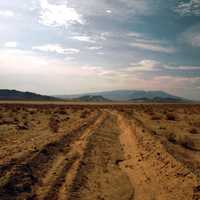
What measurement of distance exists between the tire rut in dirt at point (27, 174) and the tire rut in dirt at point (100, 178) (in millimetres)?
1084

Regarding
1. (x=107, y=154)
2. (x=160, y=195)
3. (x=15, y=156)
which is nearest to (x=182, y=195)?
(x=160, y=195)

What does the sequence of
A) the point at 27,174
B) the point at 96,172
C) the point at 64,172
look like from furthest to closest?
the point at 96,172 < the point at 64,172 < the point at 27,174

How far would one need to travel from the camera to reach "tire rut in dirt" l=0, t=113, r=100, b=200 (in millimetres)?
7006

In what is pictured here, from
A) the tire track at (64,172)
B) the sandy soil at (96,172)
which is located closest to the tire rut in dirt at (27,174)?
the sandy soil at (96,172)

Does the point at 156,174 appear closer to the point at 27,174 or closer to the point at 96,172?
the point at 96,172

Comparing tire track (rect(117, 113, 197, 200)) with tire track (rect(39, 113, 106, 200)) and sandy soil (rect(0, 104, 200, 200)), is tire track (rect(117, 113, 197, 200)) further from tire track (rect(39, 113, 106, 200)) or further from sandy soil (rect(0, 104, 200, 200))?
tire track (rect(39, 113, 106, 200))

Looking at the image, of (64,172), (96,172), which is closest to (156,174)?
(96,172)

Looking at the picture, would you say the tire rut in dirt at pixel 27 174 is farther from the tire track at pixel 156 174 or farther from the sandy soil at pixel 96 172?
the tire track at pixel 156 174

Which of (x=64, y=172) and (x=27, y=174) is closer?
(x=27, y=174)

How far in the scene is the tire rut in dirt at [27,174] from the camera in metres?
7.01

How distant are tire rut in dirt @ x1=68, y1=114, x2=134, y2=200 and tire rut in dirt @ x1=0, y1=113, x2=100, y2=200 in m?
1.08

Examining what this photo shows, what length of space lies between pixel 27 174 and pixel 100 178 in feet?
7.08

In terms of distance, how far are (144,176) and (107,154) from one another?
10.7ft

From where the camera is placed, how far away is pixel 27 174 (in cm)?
845
